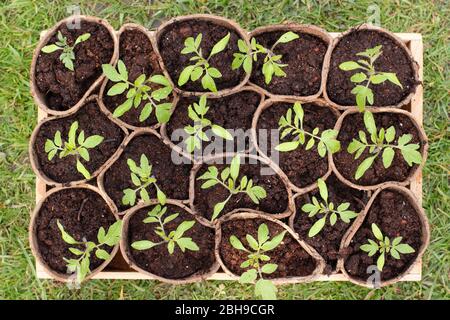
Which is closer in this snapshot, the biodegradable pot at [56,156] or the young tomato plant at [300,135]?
the young tomato plant at [300,135]

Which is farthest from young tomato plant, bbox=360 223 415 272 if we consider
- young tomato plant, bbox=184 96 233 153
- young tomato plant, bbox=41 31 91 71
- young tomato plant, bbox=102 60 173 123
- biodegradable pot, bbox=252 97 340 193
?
young tomato plant, bbox=41 31 91 71

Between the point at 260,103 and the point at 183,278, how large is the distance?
80 centimetres

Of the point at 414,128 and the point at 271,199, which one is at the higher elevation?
the point at 414,128

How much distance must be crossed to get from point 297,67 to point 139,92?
0.67m

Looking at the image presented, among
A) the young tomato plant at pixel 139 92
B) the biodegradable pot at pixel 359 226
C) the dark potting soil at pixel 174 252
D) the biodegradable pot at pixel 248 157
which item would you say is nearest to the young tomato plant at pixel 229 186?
the biodegradable pot at pixel 248 157

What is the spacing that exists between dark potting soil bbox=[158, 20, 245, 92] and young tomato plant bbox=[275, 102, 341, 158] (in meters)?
0.27

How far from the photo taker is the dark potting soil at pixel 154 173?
227cm

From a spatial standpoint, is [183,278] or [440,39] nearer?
[183,278]

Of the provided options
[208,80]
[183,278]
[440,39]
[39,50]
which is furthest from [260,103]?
[440,39]

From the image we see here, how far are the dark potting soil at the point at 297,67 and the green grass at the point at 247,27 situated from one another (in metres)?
0.49

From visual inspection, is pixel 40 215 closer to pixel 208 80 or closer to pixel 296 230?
pixel 208 80

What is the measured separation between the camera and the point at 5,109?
276cm

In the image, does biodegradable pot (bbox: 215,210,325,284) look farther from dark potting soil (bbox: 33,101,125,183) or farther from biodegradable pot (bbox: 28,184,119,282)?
dark potting soil (bbox: 33,101,125,183)

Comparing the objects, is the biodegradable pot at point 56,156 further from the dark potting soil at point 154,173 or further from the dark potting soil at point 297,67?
the dark potting soil at point 297,67
